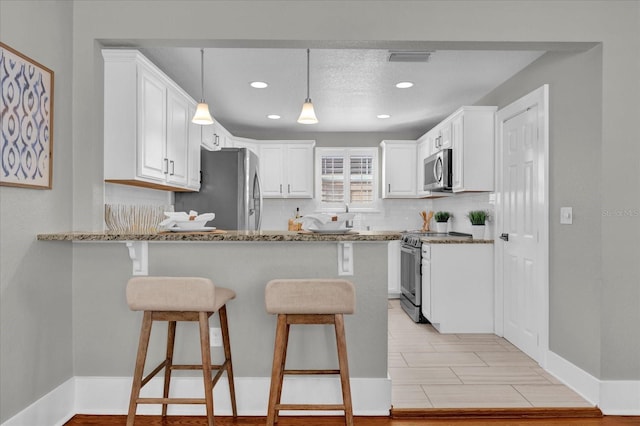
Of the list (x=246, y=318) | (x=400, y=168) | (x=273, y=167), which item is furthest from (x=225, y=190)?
(x=400, y=168)

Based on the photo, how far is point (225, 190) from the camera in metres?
4.34

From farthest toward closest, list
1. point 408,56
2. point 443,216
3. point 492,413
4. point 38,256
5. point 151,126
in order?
point 443,216 → point 408,56 → point 151,126 → point 492,413 → point 38,256

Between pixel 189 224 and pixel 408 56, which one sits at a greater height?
pixel 408 56

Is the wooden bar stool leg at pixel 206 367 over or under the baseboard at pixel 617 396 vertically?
over

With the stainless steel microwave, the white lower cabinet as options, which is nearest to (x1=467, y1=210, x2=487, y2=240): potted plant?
the white lower cabinet

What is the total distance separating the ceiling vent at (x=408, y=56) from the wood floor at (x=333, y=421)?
2.45 metres

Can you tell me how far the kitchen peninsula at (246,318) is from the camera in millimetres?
2523

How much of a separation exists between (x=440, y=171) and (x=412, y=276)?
3.83ft

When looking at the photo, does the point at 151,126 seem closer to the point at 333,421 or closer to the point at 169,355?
the point at 169,355

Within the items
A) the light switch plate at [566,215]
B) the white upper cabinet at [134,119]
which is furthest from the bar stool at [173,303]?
the light switch plate at [566,215]

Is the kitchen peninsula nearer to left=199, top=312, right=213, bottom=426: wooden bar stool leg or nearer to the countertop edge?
the countertop edge

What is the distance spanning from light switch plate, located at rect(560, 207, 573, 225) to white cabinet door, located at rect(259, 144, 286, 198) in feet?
12.4

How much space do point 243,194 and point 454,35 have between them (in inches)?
97.7

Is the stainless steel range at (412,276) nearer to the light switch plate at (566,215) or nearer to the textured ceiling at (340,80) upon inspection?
the textured ceiling at (340,80)
